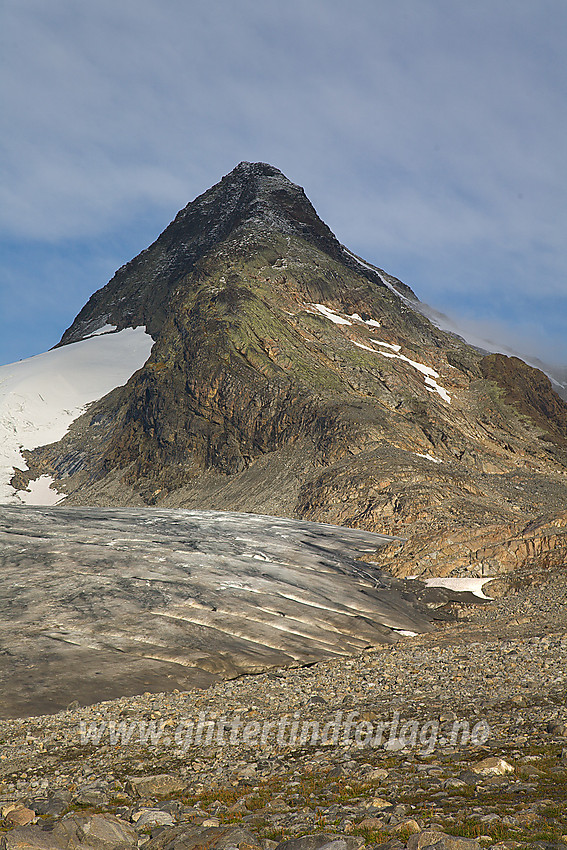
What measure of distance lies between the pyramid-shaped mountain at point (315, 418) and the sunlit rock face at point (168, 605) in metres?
9.28

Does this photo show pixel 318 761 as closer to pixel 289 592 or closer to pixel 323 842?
pixel 323 842

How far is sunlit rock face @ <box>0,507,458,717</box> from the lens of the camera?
88.8 ft

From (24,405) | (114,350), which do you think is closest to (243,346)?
(24,405)

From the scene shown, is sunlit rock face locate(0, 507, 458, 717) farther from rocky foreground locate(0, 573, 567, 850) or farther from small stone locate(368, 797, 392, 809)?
small stone locate(368, 797, 392, 809)

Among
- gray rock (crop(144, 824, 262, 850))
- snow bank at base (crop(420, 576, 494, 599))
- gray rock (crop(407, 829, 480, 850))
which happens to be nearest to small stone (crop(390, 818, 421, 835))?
gray rock (crop(407, 829, 480, 850))

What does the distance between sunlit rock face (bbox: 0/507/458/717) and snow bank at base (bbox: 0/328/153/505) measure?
2823 inches

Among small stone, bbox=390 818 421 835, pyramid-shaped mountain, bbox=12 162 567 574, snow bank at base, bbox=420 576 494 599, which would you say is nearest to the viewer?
small stone, bbox=390 818 421 835

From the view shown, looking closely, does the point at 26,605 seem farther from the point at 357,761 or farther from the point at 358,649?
the point at 357,761

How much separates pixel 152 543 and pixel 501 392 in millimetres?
90733

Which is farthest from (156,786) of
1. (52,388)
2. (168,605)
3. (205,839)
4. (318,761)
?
(52,388)

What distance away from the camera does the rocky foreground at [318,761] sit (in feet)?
30.6

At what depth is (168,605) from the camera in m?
35.5

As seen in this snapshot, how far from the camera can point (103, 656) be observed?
28.7 metres

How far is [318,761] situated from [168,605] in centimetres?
2271
